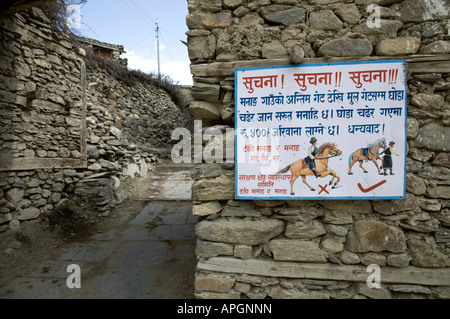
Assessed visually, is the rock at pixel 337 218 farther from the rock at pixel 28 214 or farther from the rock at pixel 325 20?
the rock at pixel 28 214

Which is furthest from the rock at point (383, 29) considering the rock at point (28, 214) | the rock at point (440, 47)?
the rock at point (28, 214)

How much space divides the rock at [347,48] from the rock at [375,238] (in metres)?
1.41

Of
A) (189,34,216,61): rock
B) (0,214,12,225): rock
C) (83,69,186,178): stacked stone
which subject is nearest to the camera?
(189,34,216,61): rock

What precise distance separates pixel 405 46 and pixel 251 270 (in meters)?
2.26

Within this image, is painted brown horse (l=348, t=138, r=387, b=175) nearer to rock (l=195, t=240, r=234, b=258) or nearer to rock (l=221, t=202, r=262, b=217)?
rock (l=221, t=202, r=262, b=217)

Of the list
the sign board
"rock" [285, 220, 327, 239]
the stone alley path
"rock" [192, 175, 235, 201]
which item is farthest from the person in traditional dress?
the stone alley path

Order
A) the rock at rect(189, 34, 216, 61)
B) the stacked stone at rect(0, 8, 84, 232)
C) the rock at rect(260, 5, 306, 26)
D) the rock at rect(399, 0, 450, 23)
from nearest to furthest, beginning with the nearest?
the rock at rect(399, 0, 450, 23)
the rock at rect(260, 5, 306, 26)
the rock at rect(189, 34, 216, 61)
the stacked stone at rect(0, 8, 84, 232)

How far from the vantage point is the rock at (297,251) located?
6.30 ft

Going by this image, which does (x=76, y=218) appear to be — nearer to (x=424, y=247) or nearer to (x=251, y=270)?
(x=251, y=270)

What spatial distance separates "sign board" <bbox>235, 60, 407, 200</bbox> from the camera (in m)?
1.87

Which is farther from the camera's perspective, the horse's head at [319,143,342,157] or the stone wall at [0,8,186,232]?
the stone wall at [0,8,186,232]

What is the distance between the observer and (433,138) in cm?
185

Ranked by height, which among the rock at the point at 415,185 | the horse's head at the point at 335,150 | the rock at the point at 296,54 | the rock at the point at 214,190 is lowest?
the rock at the point at 214,190

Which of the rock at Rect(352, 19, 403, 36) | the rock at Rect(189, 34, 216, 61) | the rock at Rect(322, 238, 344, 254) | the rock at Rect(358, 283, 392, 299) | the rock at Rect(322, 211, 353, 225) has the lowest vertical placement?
the rock at Rect(358, 283, 392, 299)
